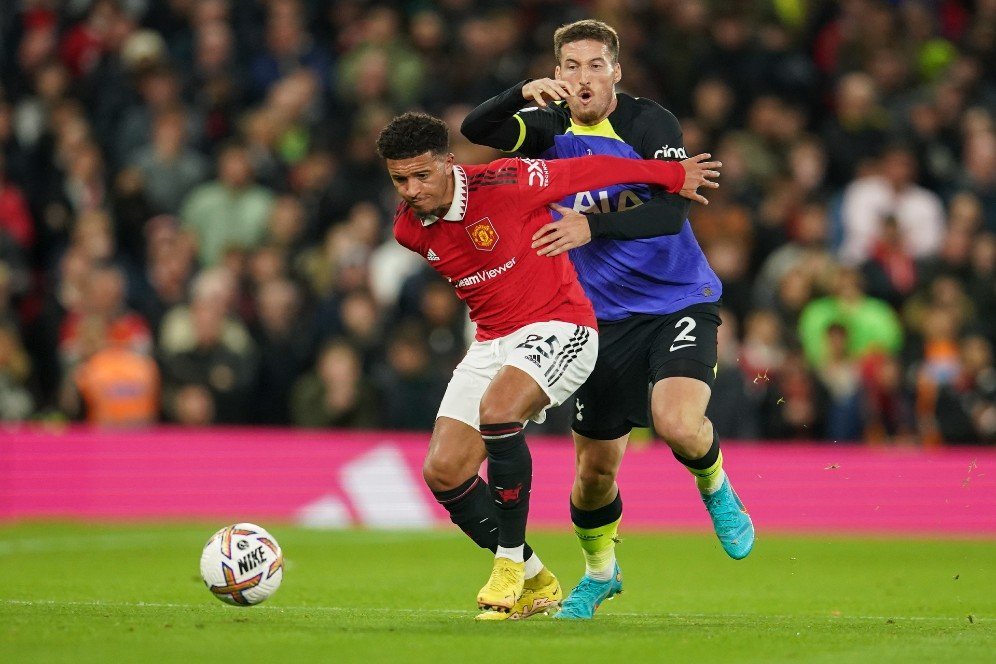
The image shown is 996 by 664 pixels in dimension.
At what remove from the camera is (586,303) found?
27.0 ft

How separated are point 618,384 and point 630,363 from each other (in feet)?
0.42

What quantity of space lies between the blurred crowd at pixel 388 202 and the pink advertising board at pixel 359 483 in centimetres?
40

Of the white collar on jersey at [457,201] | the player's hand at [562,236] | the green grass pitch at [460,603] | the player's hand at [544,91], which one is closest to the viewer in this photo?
the green grass pitch at [460,603]

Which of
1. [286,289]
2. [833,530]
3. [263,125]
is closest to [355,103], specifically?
[263,125]

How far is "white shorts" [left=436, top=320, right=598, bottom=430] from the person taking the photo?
780cm

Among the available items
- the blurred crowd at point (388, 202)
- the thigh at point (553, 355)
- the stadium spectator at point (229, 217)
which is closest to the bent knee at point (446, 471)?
the thigh at point (553, 355)

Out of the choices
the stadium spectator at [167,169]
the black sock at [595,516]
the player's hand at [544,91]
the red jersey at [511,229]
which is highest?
the player's hand at [544,91]

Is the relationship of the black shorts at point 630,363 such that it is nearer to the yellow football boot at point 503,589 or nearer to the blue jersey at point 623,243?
the blue jersey at point 623,243

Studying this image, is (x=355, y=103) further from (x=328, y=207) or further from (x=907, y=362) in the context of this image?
(x=907, y=362)

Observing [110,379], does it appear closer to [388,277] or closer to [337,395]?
[337,395]

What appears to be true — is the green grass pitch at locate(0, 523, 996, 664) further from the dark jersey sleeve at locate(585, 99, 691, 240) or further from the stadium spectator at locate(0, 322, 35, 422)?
the dark jersey sleeve at locate(585, 99, 691, 240)

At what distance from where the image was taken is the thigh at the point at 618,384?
8.48m

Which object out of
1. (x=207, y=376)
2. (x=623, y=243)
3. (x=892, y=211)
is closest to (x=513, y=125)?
(x=623, y=243)

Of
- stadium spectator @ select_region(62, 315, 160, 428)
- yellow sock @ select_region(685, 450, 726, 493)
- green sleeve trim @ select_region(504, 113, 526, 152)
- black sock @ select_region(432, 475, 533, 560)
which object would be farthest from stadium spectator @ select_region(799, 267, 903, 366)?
black sock @ select_region(432, 475, 533, 560)
